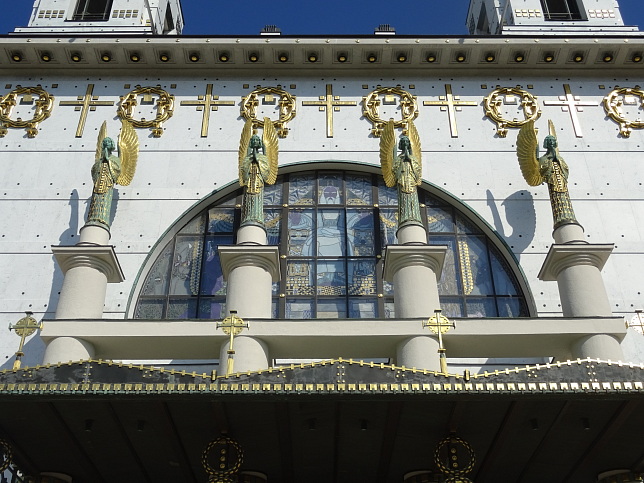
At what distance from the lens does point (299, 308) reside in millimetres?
14484

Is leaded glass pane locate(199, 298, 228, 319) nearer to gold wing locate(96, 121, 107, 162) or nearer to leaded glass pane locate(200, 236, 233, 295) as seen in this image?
leaded glass pane locate(200, 236, 233, 295)

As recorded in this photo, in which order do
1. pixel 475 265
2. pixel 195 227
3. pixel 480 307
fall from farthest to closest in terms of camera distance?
1. pixel 195 227
2. pixel 475 265
3. pixel 480 307

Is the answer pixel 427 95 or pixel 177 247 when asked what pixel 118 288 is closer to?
pixel 177 247

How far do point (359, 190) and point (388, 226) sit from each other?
113cm

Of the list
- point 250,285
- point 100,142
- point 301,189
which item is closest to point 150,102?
point 100,142

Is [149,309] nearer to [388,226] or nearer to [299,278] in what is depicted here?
[299,278]

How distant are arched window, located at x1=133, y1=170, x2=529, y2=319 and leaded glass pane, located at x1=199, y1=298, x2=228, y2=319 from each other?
18 millimetres

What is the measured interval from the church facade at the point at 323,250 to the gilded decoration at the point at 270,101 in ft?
0.19

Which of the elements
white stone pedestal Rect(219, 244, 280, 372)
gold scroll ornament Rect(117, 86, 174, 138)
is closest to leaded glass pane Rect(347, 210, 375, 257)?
white stone pedestal Rect(219, 244, 280, 372)

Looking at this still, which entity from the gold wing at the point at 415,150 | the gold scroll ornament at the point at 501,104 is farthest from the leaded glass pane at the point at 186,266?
the gold scroll ornament at the point at 501,104

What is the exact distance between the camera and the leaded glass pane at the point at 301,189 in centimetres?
1608

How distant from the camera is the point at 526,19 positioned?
2002 centimetres

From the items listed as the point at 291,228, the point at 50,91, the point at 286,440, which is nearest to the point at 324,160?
the point at 291,228

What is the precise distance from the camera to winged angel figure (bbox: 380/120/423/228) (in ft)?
45.8
